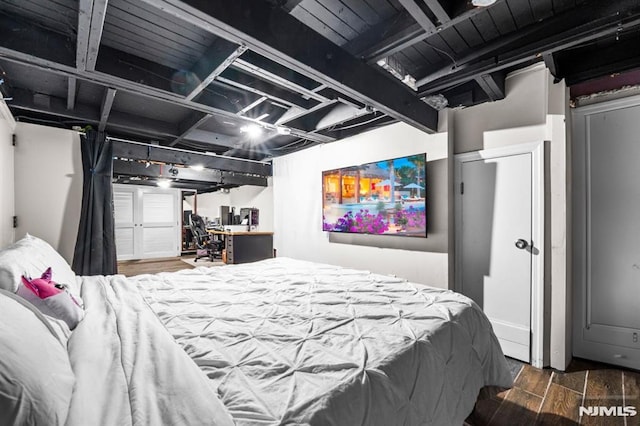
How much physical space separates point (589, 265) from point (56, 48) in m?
4.33

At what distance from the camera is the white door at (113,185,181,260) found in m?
7.48

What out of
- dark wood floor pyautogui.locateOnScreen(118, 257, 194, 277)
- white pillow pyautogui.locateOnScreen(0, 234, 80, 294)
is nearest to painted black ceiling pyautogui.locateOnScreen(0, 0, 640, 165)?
white pillow pyautogui.locateOnScreen(0, 234, 80, 294)

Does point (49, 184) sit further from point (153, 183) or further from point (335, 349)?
point (153, 183)

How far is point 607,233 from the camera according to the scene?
7.91 feet

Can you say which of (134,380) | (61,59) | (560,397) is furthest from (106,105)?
(560,397)

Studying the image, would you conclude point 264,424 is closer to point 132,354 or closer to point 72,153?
point 132,354

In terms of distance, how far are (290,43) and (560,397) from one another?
9.71 feet

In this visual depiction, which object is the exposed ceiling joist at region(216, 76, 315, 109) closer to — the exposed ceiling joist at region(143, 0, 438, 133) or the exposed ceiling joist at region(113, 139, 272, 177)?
the exposed ceiling joist at region(143, 0, 438, 133)

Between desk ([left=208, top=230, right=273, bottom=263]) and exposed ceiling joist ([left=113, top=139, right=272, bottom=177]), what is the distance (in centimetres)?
146

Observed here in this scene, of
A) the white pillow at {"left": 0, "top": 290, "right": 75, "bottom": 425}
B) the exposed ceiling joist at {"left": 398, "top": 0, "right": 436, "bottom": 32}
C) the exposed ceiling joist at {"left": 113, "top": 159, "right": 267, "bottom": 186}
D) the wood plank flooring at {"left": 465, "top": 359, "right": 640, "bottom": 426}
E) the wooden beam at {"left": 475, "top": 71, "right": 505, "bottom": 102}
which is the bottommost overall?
the wood plank flooring at {"left": 465, "top": 359, "right": 640, "bottom": 426}

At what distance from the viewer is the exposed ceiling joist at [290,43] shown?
131 cm

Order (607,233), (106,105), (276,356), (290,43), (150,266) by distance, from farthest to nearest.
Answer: (150,266), (106,105), (607,233), (290,43), (276,356)

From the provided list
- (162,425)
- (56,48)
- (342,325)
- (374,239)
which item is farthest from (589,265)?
(56,48)

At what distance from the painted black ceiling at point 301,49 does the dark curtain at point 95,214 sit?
0.54 meters
